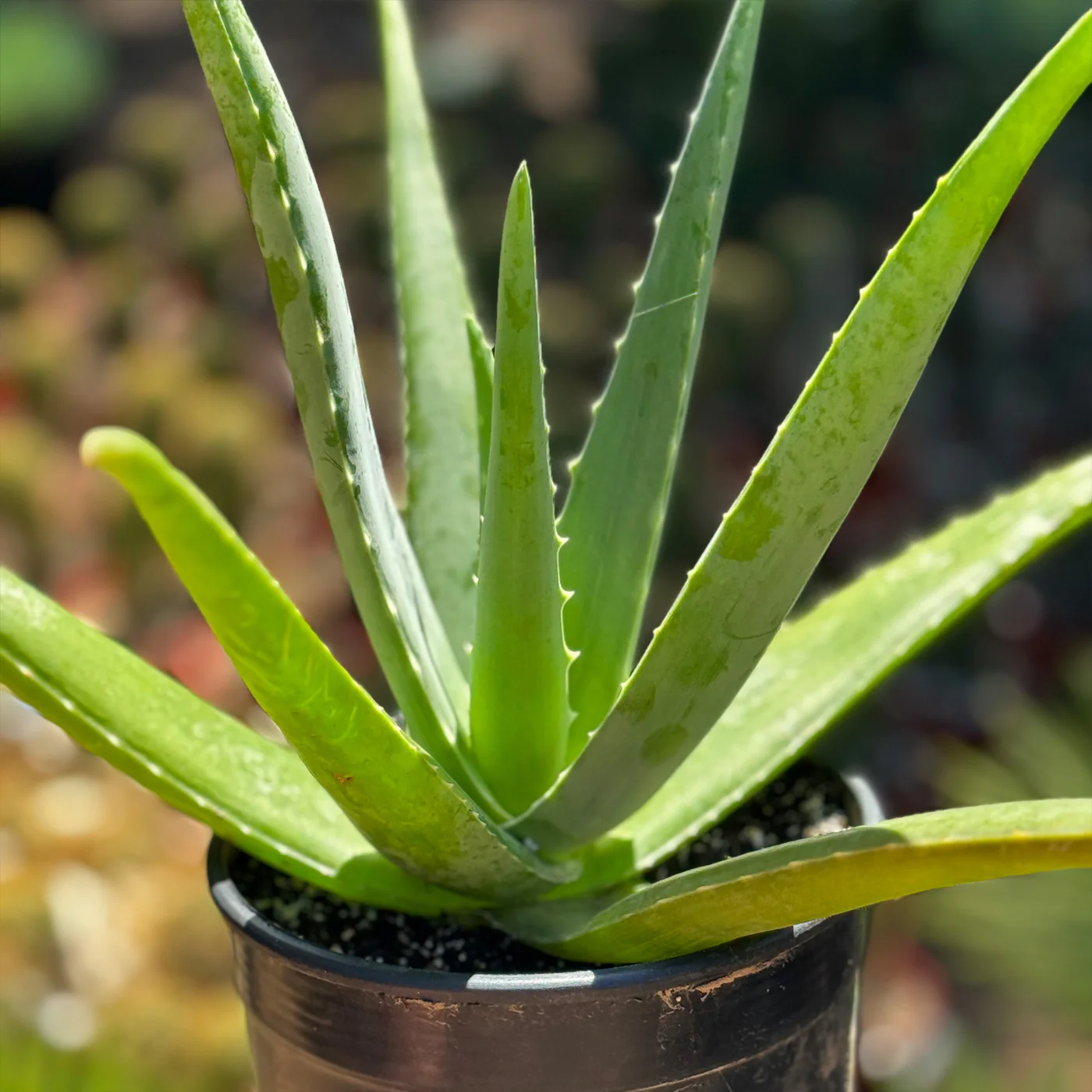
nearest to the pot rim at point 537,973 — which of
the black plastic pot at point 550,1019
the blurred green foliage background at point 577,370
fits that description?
the black plastic pot at point 550,1019

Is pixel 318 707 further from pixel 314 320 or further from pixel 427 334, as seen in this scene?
pixel 427 334

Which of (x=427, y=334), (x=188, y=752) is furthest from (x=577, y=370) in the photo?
(x=188, y=752)

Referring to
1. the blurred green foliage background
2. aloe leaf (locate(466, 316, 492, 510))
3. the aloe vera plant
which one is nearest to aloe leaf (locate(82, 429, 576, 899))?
the aloe vera plant

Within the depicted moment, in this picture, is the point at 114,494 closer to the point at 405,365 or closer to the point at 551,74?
the point at 551,74

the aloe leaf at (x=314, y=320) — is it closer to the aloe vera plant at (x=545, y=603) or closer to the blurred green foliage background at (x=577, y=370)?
the aloe vera plant at (x=545, y=603)

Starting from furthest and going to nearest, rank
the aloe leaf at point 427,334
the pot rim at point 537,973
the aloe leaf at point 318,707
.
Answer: the aloe leaf at point 427,334
the pot rim at point 537,973
the aloe leaf at point 318,707

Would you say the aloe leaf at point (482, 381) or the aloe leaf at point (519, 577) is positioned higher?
the aloe leaf at point (482, 381)

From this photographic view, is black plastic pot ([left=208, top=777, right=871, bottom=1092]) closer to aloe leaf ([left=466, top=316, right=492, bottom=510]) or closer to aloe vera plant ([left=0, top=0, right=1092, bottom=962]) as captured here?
aloe vera plant ([left=0, top=0, right=1092, bottom=962])
